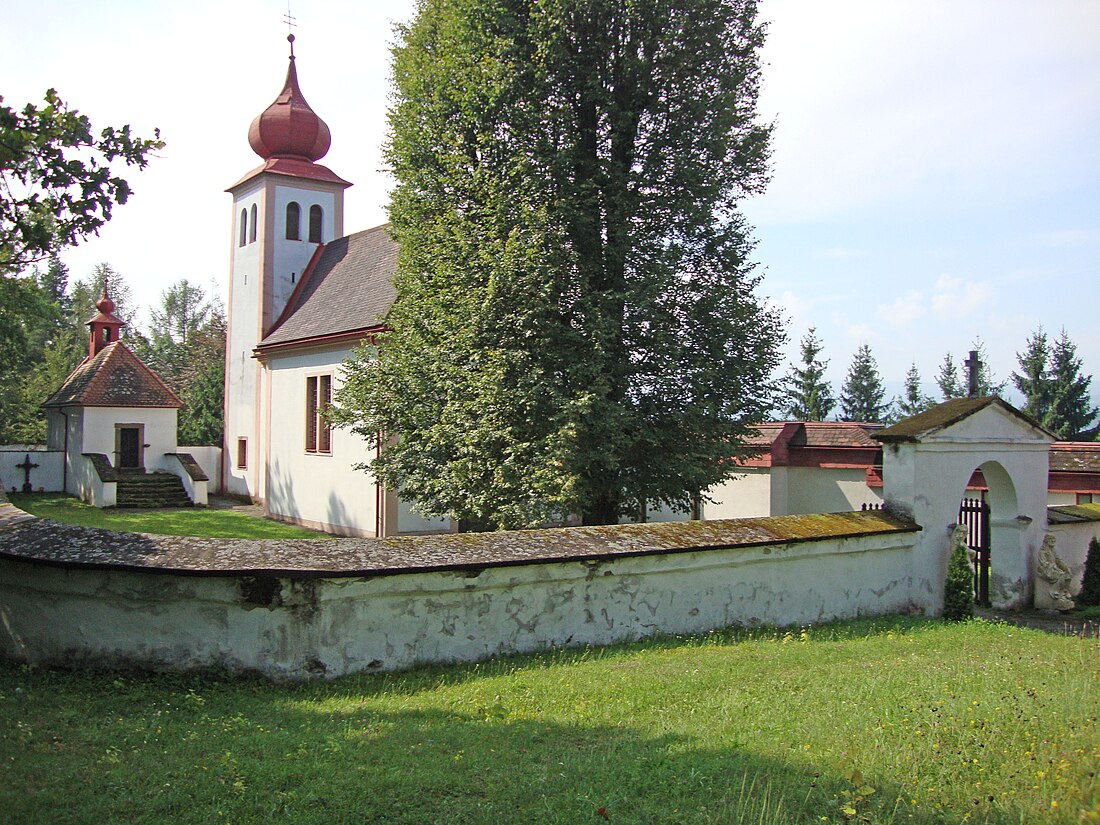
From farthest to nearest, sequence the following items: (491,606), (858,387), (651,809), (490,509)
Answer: (858,387), (490,509), (491,606), (651,809)

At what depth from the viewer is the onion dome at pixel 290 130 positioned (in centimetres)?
2775

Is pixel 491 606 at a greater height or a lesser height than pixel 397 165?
lesser

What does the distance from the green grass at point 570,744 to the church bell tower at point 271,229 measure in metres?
21.5

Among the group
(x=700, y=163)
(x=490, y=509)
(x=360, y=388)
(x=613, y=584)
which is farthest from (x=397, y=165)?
(x=613, y=584)

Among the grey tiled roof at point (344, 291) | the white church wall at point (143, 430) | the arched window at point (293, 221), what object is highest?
the arched window at point (293, 221)

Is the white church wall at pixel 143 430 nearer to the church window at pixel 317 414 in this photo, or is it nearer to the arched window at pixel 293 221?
the arched window at pixel 293 221

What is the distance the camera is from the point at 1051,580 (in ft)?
45.7

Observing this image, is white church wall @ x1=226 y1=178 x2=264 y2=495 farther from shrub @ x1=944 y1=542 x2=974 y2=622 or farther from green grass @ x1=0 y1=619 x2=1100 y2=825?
green grass @ x1=0 y1=619 x2=1100 y2=825

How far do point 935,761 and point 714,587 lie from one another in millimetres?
4405

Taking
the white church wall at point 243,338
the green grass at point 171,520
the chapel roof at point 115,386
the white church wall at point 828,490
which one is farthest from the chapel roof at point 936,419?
the chapel roof at point 115,386

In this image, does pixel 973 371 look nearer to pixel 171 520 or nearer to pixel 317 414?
pixel 317 414

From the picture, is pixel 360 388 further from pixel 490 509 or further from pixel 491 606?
pixel 491 606

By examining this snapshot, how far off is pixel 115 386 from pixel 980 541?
88.9 feet

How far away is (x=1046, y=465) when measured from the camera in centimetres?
1420
